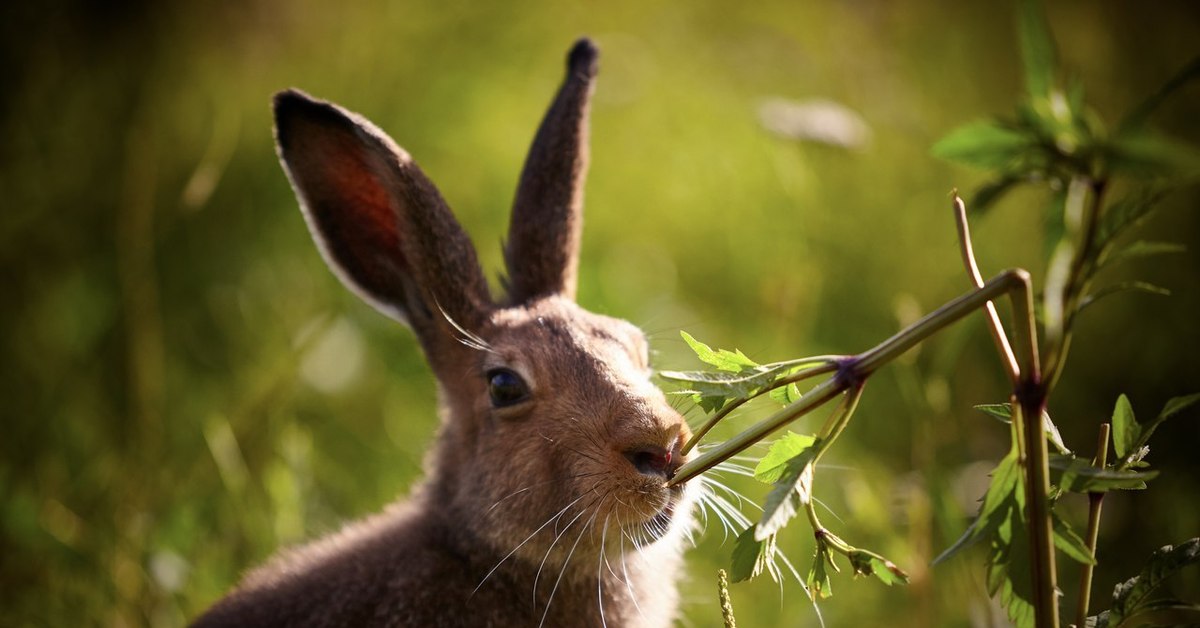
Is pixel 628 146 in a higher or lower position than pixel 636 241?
higher

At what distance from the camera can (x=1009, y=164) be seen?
1.54 meters

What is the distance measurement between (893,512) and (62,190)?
12.0 feet

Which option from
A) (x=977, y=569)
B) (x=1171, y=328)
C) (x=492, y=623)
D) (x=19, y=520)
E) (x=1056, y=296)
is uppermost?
(x=1171, y=328)

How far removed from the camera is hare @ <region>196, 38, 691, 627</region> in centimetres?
248

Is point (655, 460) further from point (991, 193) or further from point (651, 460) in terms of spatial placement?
point (991, 193)

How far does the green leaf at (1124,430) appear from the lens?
5.80ft

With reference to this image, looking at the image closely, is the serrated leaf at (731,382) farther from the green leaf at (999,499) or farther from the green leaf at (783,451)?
the green leaf at (999,499)

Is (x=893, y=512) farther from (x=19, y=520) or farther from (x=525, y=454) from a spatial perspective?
(x=19, y=520)

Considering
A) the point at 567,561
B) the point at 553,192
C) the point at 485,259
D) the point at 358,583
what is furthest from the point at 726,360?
the point at 485,259

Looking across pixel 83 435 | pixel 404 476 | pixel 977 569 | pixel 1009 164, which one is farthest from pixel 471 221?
pixel 1009 164

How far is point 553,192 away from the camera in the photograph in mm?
3152

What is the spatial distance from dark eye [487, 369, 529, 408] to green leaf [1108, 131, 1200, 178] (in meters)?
1.68

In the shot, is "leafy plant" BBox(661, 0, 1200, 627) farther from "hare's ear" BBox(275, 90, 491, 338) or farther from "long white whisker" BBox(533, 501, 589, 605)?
"hare's ear" BBox(275, 90, 491, 338)

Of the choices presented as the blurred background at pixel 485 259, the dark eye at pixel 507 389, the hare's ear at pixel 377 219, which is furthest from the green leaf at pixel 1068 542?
the hare's ear at pixel 377 219
